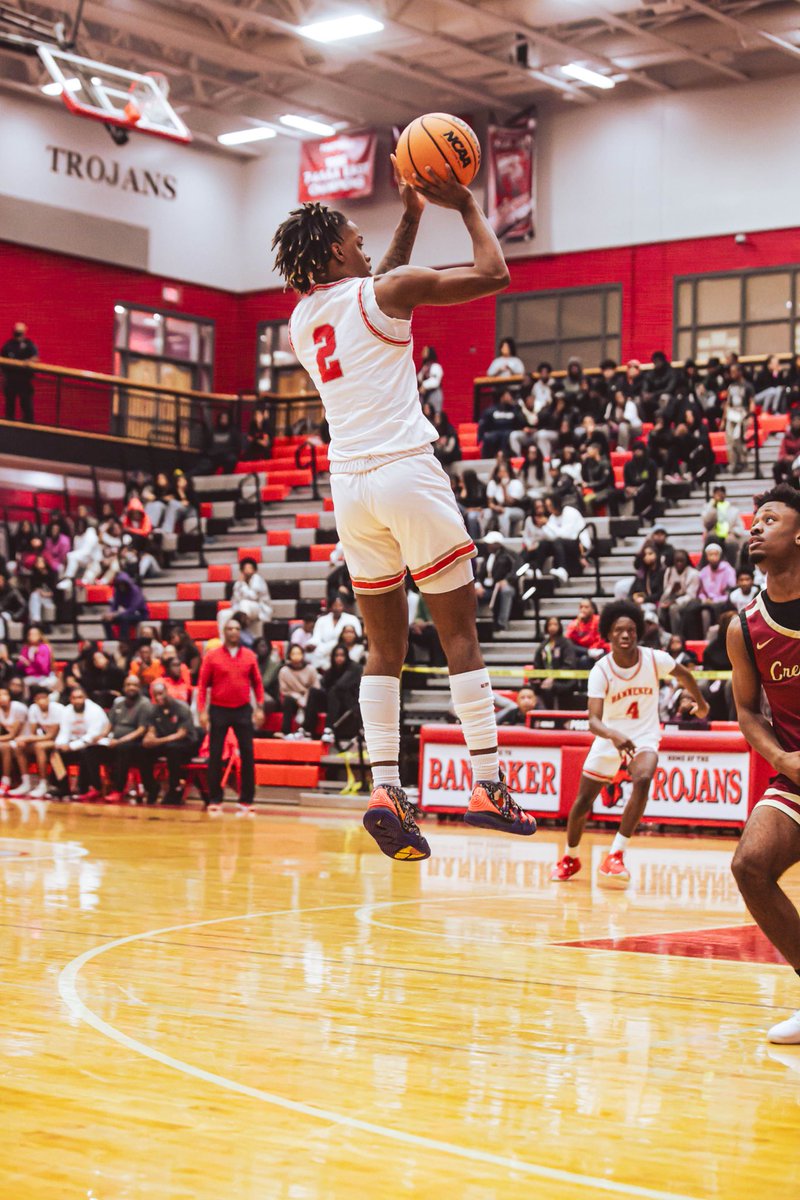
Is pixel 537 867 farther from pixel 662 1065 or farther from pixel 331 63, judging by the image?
pixel 331 63

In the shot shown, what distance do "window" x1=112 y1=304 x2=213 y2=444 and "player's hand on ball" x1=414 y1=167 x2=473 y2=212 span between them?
75.8 feet

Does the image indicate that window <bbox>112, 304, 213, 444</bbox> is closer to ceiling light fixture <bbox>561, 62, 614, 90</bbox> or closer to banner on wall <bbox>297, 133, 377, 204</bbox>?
banner on wall <bbox>297, 133, 377, 204</bbox>

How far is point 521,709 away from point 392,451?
1059 centimetres

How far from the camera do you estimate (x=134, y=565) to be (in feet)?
78.4

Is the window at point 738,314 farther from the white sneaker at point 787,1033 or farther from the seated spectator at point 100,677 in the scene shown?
the white sneaker at point 787,1033

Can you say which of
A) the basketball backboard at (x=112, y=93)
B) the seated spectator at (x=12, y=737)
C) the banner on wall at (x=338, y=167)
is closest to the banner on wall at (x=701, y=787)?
the seated spectator at (x=12, y=737)

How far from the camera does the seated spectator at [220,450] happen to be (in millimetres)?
27328

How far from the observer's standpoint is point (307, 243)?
17.4 feet

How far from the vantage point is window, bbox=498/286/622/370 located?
2689 cm

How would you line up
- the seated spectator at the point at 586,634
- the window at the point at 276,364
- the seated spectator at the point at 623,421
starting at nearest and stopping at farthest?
the seated spectator at the point at 586,634
the seated spectator at the point at 623,421
the window at the point at 276,364

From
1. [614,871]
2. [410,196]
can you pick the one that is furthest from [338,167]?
→ [410,196]

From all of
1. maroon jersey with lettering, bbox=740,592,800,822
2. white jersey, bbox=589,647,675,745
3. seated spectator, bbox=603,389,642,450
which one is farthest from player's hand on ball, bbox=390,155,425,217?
seated spectator, bbox=603,389,642,450

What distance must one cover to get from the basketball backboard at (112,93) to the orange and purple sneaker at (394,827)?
692 inches

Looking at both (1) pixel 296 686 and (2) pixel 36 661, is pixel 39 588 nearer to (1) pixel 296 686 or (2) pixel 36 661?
(2) pixel 36 661
